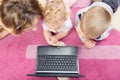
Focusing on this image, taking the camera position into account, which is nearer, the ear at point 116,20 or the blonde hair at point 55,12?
the blonde hair at point 55,12

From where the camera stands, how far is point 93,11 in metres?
1.17

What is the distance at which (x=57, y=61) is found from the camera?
1211mm

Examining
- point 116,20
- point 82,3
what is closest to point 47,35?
point 82,3

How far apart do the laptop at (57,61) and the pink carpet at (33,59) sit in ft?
0.13

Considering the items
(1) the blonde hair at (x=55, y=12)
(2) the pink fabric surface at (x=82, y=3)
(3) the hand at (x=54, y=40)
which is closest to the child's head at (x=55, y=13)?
(1) the blonde hair at (x=55, y=12)

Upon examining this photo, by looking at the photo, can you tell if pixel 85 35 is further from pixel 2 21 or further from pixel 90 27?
pixel 2 21

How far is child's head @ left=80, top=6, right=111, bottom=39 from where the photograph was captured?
1148mm

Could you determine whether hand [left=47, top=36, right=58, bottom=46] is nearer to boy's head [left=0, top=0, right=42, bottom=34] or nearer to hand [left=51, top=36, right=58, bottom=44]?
hand [left=51, top=36, right=58, bottom=44]

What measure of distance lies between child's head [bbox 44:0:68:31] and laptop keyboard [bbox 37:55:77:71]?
0.50 feet

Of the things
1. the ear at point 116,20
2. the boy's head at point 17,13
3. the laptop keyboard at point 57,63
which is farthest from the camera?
the ear at point 116,20

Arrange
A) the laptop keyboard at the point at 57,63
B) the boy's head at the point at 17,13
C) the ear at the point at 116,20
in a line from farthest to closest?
the ear at the point at 116,20 < the laptop keyboard at the point at 57,63 < the boy's head at the point at 17,13

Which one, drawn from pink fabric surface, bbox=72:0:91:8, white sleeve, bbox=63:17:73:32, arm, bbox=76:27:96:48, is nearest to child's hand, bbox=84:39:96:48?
arm, bbox=76:27:96:48

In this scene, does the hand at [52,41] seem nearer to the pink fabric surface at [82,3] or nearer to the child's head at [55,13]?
the child's head at [55,13]

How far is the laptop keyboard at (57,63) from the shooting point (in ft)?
3.92
